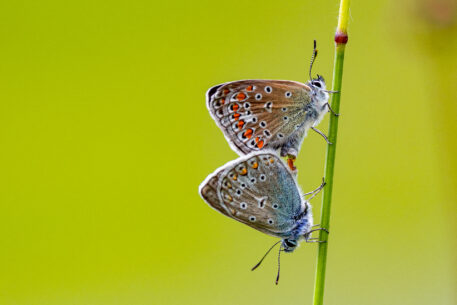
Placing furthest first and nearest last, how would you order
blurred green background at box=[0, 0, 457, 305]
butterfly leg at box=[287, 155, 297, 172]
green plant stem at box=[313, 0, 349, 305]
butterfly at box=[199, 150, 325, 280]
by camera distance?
blurred green background at box=[0, 0, 457, 305]
butterfly leg at box=[287, 155, 297, 172]
butterfly at box=[199, 150, 325, 280]
green plant stem at box=[313, 0, 349, 305]

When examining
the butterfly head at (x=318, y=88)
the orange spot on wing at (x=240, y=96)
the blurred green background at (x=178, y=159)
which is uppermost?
the butterfly head at (x=318, y=88)

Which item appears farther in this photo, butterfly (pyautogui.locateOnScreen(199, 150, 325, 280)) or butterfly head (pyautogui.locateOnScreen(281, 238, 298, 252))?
butterfly head (pyautogui.locateOnScreen(281, 238, 298, 252))

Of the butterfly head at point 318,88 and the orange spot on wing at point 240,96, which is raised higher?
the butterfly head at point 318,88

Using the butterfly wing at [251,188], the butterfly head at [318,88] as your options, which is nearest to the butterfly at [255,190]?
the butterfly wing at [251,188]

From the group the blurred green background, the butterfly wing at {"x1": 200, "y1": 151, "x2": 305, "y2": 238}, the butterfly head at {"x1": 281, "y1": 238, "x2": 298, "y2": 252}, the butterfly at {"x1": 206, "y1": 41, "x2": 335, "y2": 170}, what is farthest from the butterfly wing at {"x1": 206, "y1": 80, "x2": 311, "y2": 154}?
the blurred green background

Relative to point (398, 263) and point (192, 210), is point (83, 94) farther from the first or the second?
point (398, 263)

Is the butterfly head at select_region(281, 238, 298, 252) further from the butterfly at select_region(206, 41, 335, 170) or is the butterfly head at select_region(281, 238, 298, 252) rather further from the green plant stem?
the green plant stem

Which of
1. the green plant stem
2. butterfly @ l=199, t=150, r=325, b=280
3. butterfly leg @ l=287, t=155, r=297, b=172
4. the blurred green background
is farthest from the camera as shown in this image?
the blurred green background

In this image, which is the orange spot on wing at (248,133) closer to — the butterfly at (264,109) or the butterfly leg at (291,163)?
the butterfly at (264,109)
